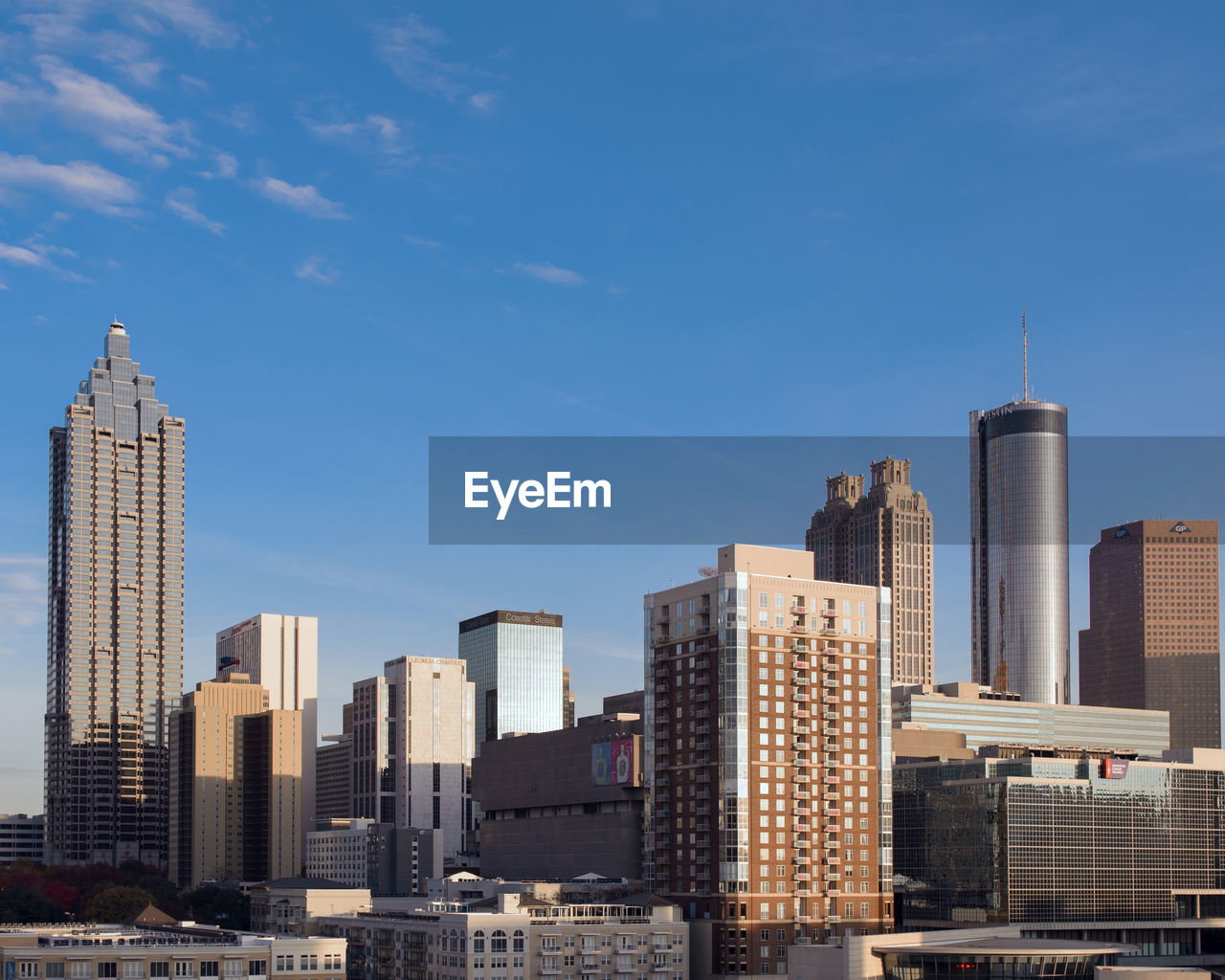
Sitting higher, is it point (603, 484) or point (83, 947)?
point (603, 484)

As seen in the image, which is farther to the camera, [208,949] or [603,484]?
[208,949]

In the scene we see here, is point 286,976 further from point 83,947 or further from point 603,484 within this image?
point 603,484

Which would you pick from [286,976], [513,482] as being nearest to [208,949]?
[286,976]

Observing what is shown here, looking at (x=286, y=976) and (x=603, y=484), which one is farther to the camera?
(x=286, y=976)

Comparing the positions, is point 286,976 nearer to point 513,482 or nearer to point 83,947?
point 83,947

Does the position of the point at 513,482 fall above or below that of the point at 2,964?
above

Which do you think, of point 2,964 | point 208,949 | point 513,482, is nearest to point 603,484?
point 513,482

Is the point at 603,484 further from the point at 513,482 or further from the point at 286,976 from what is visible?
the point at 286,976
